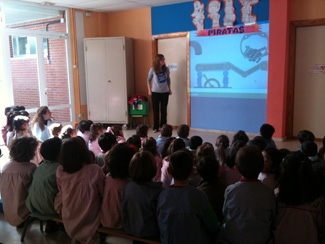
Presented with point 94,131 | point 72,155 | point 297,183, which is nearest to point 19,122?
point 94,131

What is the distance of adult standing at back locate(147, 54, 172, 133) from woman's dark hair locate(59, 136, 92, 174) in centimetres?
432

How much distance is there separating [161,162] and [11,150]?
1258 millimetres

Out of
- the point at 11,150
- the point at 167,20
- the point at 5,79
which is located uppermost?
the point at 167,20

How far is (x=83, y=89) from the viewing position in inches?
296

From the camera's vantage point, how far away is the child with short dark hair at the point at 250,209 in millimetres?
1881

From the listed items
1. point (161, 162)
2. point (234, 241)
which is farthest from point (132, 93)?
point (234, 241)

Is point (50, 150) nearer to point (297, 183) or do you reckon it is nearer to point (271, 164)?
point (271, 164)

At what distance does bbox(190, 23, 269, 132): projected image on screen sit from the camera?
586cm

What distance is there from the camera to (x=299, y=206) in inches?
74.0

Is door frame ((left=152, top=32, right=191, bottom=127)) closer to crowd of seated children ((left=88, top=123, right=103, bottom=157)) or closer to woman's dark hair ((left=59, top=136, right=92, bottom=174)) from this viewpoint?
crowd of seated children ((left=88, top=123, right=103, bottom=157))

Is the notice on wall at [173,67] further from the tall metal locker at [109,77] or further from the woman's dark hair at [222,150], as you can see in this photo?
the woman's dark hair at [222,150]

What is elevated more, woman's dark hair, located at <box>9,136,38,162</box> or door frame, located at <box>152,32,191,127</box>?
door frame, located at <box>152,32,191,127</box>

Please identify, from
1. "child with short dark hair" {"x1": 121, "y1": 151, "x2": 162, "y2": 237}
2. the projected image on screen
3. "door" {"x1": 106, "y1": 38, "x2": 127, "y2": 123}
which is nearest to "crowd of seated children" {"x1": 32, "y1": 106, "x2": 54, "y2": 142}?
"child with short dark hair" {"x1": 121, "y1": 151, "x2": 162, "y2": 237}

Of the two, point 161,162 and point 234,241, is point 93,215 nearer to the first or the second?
point 161,162
